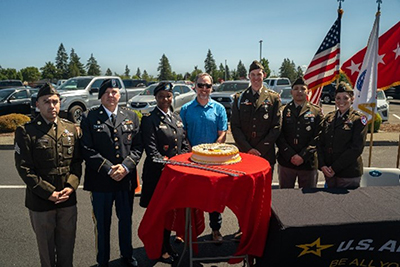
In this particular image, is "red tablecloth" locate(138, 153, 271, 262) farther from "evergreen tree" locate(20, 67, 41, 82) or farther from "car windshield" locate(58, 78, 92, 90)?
"evergreen tree" locate(20, 67, 41, 82)

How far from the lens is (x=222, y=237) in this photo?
4035 mm

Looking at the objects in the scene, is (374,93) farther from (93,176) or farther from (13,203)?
(13,203)

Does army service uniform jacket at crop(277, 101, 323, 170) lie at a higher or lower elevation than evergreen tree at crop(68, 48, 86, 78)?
lower

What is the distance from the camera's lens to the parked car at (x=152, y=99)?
46.1 ft

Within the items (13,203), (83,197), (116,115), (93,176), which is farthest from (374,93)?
(13,203)

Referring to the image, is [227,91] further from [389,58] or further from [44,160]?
[44,160]

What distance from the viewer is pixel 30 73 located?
82375 millimetres

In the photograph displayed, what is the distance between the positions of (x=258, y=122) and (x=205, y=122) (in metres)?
0.72

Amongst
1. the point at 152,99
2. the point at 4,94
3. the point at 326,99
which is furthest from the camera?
the point at 326,99

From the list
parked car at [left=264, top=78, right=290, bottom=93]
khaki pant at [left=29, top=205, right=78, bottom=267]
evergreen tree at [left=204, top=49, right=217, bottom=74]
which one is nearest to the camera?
khaki pant at [left=29, top=205, right=78, bottom=267]

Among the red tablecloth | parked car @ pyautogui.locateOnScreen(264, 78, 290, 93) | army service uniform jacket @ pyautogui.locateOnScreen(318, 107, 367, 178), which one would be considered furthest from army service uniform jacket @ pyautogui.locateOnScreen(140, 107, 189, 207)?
parked car @ pyautogui.locateOnScreen(264, 78, 290, 93)

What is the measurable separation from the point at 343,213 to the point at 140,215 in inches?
124

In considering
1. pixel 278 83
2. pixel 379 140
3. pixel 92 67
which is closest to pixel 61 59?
pixel 92 67

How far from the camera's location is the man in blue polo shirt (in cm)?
384
